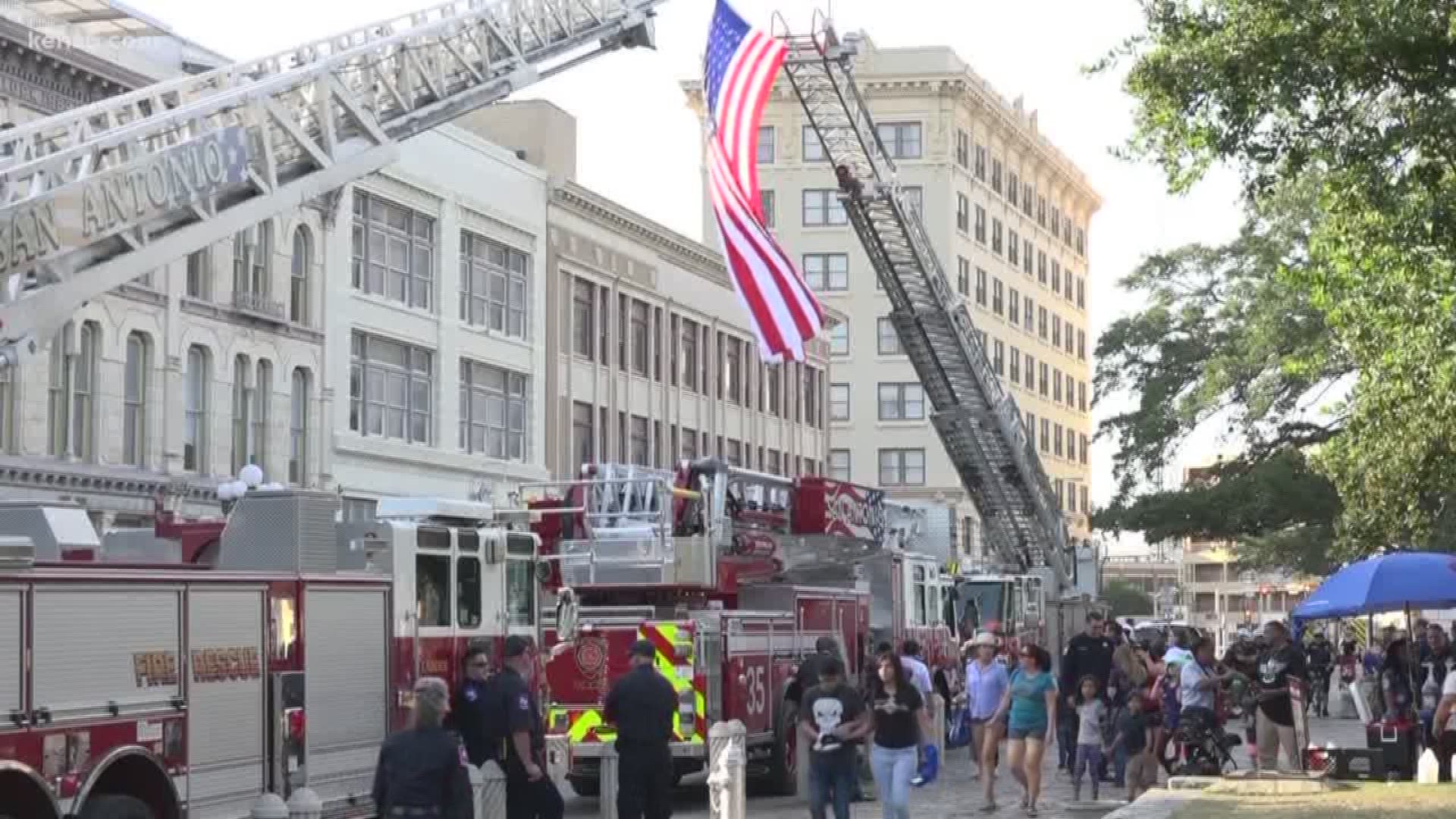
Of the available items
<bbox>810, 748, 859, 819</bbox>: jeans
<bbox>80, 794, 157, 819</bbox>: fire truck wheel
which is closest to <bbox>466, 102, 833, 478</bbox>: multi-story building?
<bbox>810, 748, 859, 819</bbox>: jeans

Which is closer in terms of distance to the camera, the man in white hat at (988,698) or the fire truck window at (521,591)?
the fire truck window at (521,591)

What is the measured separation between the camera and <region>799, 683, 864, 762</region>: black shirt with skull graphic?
54.9 ft

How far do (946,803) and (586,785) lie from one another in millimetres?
3524

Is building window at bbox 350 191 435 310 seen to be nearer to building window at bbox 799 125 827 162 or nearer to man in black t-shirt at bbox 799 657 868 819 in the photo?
man in black t-shirt at bbox 799 657 868 819

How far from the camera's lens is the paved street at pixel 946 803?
21.5 metres

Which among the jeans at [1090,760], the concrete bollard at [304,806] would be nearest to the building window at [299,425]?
the jeans at [1090,760]

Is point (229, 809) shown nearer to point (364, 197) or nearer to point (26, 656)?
point (26, 656)

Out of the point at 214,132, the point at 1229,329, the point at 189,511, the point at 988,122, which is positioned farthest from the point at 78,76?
the point at 988,122

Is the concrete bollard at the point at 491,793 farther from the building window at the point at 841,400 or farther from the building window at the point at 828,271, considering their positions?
the building window at the point at 841,400

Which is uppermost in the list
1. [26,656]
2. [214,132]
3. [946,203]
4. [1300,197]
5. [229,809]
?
[946,203]

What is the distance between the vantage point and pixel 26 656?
38.7ft

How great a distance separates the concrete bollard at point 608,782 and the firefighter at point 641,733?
5.57ft

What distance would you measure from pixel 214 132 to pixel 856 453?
3041 inches

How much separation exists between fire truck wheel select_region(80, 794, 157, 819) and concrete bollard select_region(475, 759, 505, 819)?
229 centimetres
